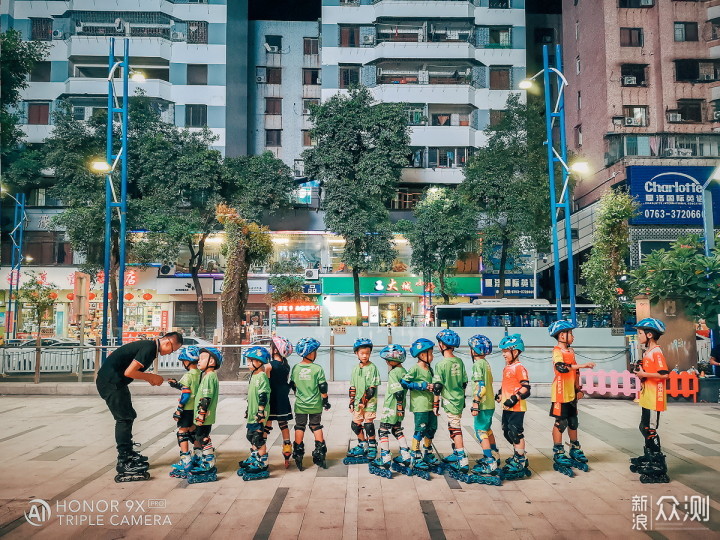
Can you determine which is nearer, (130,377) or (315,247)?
(130,377)

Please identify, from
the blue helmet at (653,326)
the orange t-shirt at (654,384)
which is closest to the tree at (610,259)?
the blue helmet at (653,326)

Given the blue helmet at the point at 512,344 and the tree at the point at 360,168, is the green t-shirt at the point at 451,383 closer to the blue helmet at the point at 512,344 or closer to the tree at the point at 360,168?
the blue helmet at the point at 512,344

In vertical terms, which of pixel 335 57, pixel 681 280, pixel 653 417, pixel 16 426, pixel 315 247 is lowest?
pixel 16 426

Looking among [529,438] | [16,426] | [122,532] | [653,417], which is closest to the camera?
[122,532]

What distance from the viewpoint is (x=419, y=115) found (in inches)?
1355

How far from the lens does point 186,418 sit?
7082 mm

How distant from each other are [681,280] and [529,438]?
6.71 metres

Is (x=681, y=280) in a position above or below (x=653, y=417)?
above

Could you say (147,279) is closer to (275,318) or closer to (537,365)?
(275,318)

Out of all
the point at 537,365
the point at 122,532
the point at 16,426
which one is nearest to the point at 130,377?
the point at 122,532

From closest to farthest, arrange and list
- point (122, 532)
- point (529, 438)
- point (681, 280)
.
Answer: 1. point (122, 532)
2. point (529, 438)
3. point (681, 280)

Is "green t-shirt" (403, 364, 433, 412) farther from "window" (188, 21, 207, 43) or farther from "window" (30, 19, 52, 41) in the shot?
"window" (30, 19, 52, 41)

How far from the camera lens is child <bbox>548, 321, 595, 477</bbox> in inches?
280

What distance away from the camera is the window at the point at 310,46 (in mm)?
38531
